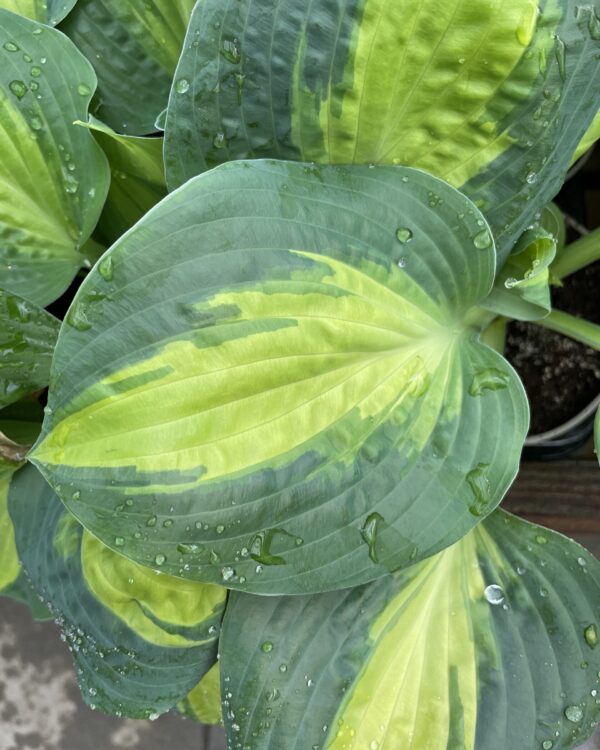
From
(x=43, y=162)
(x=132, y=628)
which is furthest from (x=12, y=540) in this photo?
(x=43, y=162)

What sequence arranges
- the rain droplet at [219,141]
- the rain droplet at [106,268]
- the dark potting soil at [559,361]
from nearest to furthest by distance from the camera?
the rain droplet at [106,268]
the rain droplet at [219,141]
the dark potting soil at [559,361]

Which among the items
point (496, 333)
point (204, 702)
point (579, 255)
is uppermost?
point (579, 255)

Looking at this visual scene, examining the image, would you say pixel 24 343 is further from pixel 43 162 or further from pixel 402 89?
pixel 402 89

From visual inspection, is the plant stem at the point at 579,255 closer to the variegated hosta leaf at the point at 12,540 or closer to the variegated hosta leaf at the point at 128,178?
the variegated hosta leaf at the point at 128,178

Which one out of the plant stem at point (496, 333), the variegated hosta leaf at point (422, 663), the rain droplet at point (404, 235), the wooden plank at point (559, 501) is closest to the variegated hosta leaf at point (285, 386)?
the rain droplet at point (404, 235)

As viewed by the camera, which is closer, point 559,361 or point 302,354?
point 302,354

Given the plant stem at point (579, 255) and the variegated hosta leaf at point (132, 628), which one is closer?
the variegated hosta leaf at point (132, 628)

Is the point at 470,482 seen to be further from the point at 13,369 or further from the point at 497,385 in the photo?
the point at 13,369

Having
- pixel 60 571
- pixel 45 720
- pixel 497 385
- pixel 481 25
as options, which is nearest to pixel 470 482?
pixel 497 385
